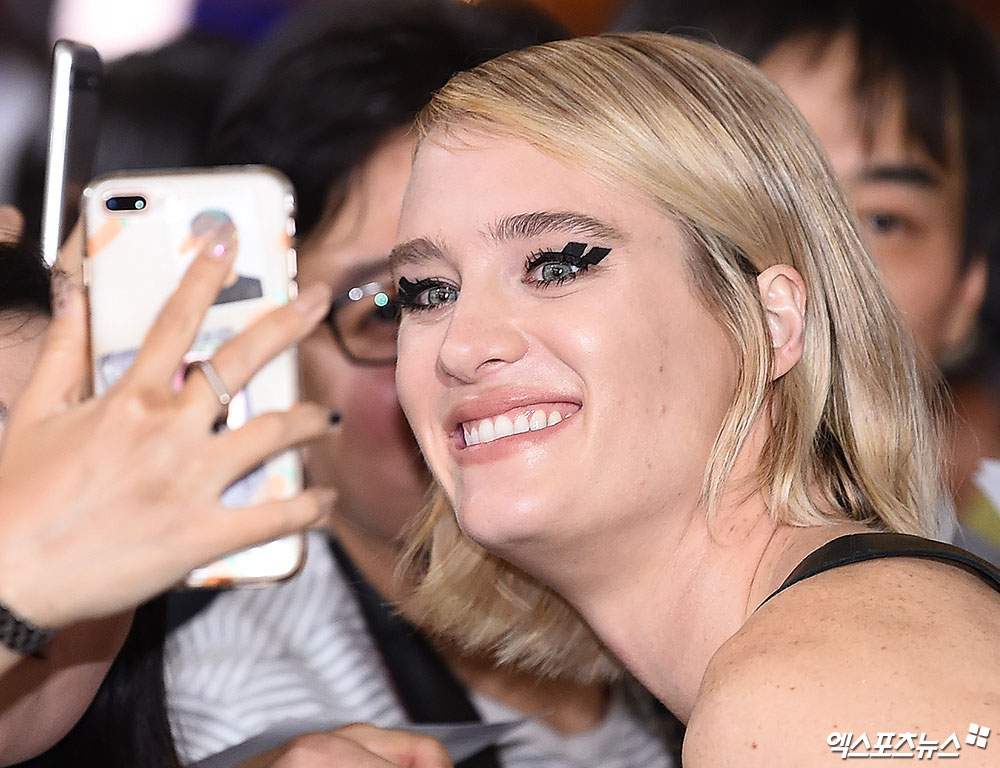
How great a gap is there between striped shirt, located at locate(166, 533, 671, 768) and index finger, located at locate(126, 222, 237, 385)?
76cm

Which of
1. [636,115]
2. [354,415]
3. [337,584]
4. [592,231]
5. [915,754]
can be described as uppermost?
[636,115]

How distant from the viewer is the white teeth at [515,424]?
1.14 m

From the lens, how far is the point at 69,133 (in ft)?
4.76

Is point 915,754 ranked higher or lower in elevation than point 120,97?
lower

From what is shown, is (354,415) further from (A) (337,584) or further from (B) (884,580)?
(B) (884,580)

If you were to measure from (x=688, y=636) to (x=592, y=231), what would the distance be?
414mm

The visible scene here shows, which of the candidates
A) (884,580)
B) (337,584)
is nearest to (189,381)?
(884,580)

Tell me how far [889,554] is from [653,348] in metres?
0.29

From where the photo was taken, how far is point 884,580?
943 mm

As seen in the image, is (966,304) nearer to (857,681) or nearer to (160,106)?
(160,106)

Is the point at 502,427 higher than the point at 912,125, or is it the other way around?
the point at 912,125

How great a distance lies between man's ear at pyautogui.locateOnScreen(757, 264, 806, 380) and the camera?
1229 millimetres

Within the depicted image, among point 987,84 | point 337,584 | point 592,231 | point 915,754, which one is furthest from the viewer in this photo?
point 987,84

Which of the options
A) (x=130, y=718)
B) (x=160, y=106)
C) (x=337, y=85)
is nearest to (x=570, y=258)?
(x=130, y=718)
